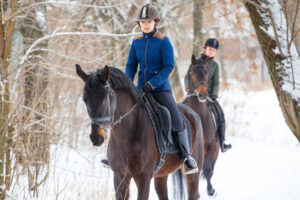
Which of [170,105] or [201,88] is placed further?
[201,88]

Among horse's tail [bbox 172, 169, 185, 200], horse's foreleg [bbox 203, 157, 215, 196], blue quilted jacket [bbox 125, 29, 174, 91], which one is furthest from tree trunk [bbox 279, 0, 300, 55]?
horse's foreleg [bbox 203, 157, 215, 196]

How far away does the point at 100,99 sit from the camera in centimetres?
310

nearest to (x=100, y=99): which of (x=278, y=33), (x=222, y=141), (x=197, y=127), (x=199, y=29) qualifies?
(x=197, y=127)

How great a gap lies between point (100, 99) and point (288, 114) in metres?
2.71

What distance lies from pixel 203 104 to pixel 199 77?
0.58 m

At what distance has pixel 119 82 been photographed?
11.5 ft

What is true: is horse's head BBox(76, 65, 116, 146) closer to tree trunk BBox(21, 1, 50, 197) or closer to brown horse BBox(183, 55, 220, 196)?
tree trunk BBox(21, 1, 50, 197)

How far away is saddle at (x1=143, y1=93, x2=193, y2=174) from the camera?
3916mm

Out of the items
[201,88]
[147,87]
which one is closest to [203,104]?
[201,88]

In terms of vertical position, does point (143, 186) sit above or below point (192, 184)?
above

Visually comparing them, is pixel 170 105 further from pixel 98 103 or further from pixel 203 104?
pixel 203 104

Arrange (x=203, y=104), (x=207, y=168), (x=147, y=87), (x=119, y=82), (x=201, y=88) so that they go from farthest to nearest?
1. (x=207, y=168)
2. (x=203, y=104)
3. (x=201, y=88)
4. (x=147, y=87)
5. (x=119, y=82)

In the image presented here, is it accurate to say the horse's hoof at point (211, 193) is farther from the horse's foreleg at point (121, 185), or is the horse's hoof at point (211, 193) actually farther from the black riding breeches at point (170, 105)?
the horse's foreleg at point (121, 185)

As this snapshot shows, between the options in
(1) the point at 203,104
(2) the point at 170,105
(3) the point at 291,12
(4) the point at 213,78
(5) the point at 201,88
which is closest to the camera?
(2) the point at 170,105
